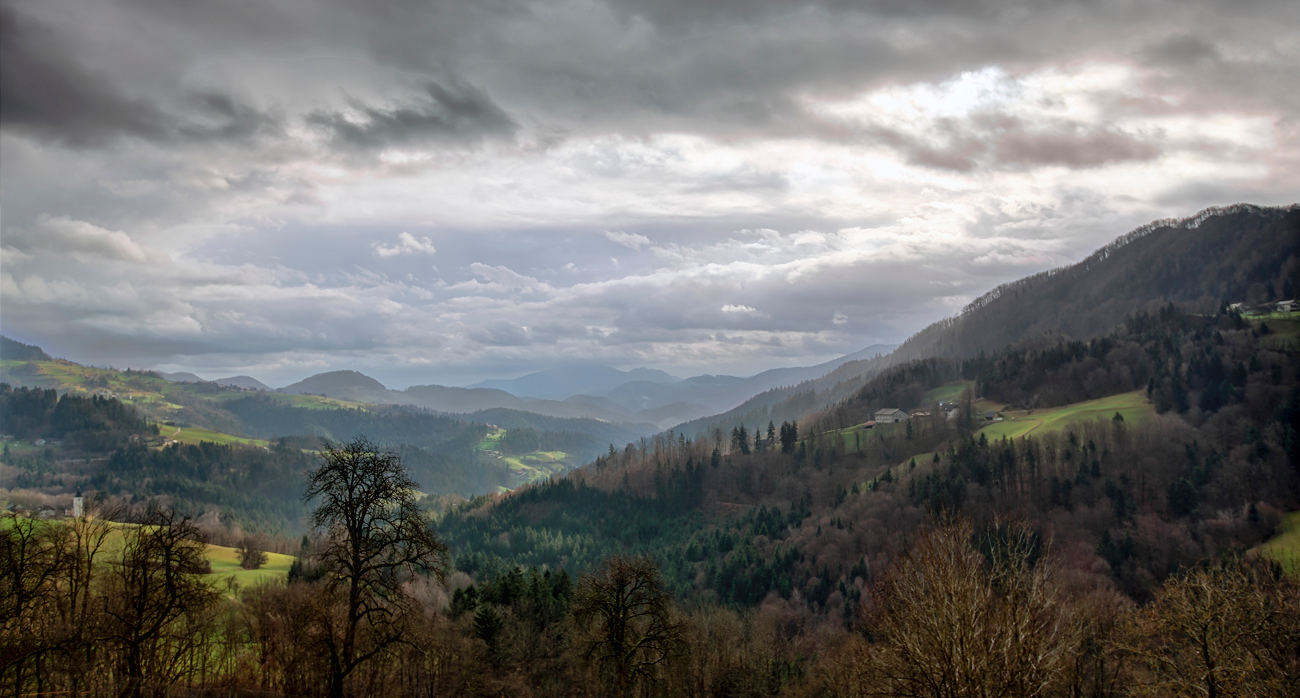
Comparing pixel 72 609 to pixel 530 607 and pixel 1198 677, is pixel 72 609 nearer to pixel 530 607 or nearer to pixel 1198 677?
pixel 530 607

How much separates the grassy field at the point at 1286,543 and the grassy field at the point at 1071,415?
148ft

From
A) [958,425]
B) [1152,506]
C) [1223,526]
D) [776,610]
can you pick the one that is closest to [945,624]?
[776,610]

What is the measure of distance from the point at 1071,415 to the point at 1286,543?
66981 millimetres

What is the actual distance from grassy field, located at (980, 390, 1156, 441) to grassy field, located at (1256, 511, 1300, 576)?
148ft

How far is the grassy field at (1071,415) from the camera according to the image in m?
156

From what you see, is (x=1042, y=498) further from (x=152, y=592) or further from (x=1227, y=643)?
(x=152, y=592)

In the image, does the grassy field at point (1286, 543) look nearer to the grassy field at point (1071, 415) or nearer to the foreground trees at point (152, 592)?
the grassy field at point (1071, 415)

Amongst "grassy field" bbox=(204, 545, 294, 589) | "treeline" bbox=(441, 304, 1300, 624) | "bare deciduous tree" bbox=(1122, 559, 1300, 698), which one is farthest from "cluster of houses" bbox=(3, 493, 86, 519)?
"bare deciduous tree" bbox=(1122, 559, 1300, 698)

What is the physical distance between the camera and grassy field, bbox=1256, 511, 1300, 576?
8912 centimetres

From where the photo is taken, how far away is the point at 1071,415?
16325cm

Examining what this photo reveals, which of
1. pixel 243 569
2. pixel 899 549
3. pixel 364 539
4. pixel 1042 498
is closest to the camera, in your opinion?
pixel 364 539

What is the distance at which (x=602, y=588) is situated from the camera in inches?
1341

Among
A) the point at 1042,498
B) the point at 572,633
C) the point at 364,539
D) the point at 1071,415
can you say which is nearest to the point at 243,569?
the point at 572,633

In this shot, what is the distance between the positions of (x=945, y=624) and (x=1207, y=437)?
158227mm
